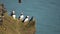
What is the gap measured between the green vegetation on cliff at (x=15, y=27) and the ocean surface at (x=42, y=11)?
0.10 m

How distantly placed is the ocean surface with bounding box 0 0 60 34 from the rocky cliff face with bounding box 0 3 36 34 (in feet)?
0.32

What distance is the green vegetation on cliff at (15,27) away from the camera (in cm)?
200

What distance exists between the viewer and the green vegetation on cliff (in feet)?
6.56

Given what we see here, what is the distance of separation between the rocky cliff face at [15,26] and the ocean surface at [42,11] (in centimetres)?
10

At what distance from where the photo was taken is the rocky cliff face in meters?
2.00

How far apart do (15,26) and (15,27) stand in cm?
2

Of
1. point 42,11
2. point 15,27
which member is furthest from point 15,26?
point 42,11

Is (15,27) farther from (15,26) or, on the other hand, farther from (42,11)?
(42,11)

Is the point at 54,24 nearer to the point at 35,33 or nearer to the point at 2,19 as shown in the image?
the point at 35,33

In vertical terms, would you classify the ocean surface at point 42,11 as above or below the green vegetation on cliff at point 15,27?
above

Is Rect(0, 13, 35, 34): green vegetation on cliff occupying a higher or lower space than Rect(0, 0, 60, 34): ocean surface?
lower

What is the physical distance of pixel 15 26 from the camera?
2.02 m

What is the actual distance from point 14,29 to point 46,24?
0.52 m

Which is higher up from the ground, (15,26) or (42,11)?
(42,11)
